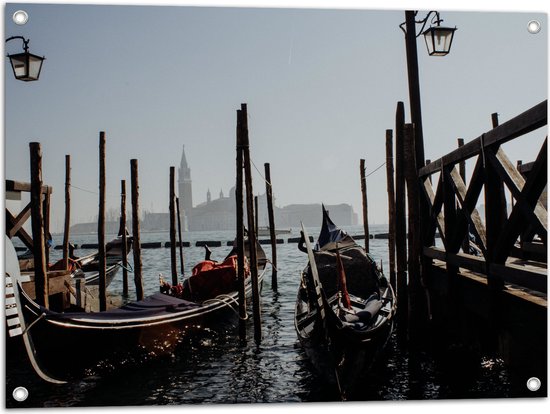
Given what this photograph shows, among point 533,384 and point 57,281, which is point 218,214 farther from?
point 533,384

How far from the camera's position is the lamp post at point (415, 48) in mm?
4387

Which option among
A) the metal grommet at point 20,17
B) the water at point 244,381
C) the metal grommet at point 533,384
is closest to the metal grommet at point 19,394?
the water at point 244,381

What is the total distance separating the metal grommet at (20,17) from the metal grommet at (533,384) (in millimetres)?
4115

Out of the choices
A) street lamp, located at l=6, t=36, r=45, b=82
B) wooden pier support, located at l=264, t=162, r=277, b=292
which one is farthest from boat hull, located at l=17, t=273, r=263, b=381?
wooden pier support, located at l=264, t=162, r=277, b=292

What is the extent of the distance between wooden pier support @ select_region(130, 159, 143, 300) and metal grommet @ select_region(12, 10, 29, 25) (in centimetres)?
484

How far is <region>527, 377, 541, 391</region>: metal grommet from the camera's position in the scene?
3362 mm

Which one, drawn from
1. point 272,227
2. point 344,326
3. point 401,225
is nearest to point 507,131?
point 344,326

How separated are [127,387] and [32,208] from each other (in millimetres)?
2168

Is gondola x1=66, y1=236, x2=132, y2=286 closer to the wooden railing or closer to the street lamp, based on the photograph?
the street lamp

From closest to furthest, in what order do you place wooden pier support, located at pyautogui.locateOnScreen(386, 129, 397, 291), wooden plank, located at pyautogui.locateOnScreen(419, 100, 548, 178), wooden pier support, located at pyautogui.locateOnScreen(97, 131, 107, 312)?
wooden plank, located at pyautogui.locateOnScreen(419, 100, 548, 178) → wooden pier support, located at pyautogui.locateOnScreen(386, 129, 397, 291) → wooden pier support, located at pyautogui.locateOnScreen(97, 131, 107, 312)

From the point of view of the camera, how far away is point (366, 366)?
4520 millimetres

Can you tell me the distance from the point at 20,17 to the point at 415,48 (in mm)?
3469

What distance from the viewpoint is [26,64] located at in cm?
383

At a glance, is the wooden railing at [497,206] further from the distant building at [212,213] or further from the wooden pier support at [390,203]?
the distant building at [212,213]
